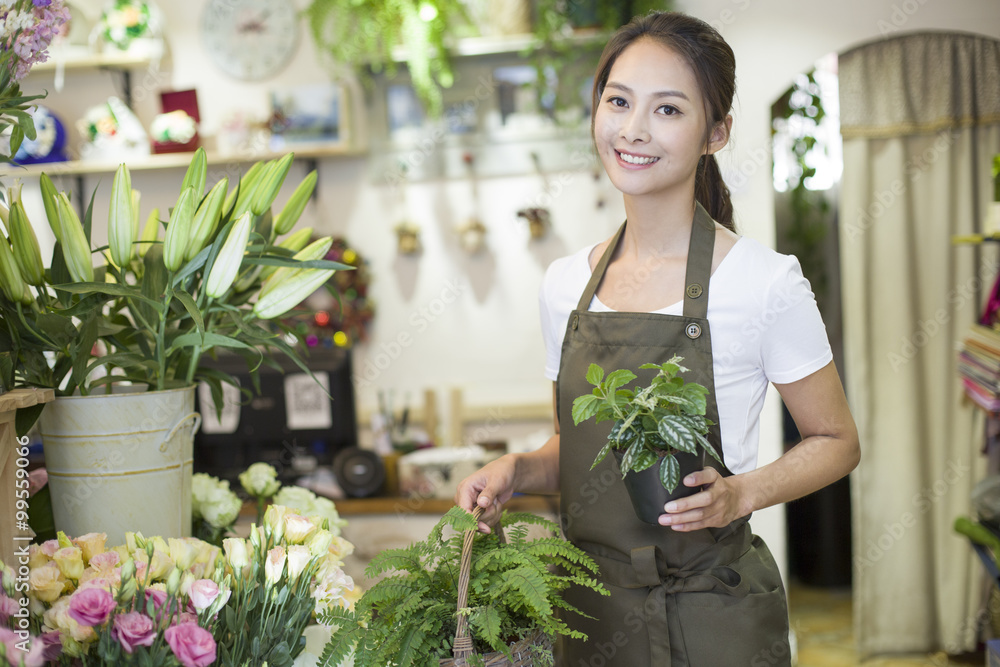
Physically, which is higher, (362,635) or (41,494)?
(41,494)

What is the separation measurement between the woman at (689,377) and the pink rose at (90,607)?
19.4 inches

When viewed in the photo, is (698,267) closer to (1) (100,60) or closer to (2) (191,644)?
(2) (191,644)

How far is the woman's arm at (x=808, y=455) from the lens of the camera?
3.67 ft

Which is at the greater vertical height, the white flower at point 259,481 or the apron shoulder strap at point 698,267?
the apron shoulder strap at point 698,267

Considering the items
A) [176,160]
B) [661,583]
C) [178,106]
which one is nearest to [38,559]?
[661,583]

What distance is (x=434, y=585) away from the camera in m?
0.99

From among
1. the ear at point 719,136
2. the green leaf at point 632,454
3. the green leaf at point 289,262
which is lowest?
the green leaf at point 632,454

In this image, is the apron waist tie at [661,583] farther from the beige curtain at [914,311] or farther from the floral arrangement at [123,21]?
the floral arrangement at [123,21]

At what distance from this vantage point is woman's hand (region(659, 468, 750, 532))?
0.99 meters

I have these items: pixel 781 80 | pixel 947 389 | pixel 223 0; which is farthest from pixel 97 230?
pixel 947 389

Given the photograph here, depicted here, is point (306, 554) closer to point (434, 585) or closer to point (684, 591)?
point (434, 585)

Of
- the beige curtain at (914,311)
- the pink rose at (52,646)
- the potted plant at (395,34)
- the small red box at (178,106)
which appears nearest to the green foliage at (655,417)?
the pink rose at (52,646)

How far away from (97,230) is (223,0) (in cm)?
125

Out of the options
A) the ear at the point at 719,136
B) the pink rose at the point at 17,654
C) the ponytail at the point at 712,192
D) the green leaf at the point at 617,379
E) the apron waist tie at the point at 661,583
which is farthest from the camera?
the ponytail at the point at 712,192
